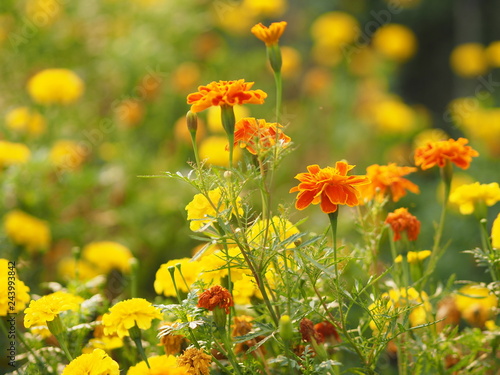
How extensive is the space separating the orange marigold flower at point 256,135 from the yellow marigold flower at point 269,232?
0.11 m

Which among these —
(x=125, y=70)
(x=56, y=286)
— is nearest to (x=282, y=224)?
(x=56, y=286)

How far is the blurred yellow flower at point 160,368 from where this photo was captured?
0.85 metres

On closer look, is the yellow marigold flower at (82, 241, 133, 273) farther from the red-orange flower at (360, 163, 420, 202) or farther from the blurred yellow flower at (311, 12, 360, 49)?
the blurred yellow flower at (311, 12, 360, 49)

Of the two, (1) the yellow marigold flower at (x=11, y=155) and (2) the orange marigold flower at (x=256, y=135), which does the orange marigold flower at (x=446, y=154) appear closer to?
(2) the orange marigold flower at (x=256, y=135)

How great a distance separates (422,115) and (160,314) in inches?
127

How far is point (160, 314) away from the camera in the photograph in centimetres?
98

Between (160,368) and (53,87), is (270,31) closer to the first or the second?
(160,368)

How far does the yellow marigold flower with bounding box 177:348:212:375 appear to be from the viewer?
34.0 inches

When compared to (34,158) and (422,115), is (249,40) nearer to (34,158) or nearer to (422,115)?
(422,115)

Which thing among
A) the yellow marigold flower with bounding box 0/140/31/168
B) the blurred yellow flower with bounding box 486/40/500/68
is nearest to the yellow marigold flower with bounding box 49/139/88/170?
the yellow marigold flower with bounding box 0/140/31/168

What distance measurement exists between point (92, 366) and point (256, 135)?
1.34 feet

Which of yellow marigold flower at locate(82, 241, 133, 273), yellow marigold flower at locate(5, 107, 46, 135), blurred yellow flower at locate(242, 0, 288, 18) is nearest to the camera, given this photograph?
yellow marigold flower at locate(82, 241, 133, 273)

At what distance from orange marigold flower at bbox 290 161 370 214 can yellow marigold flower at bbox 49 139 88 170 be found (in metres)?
1.48

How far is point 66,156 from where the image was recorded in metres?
2.31
